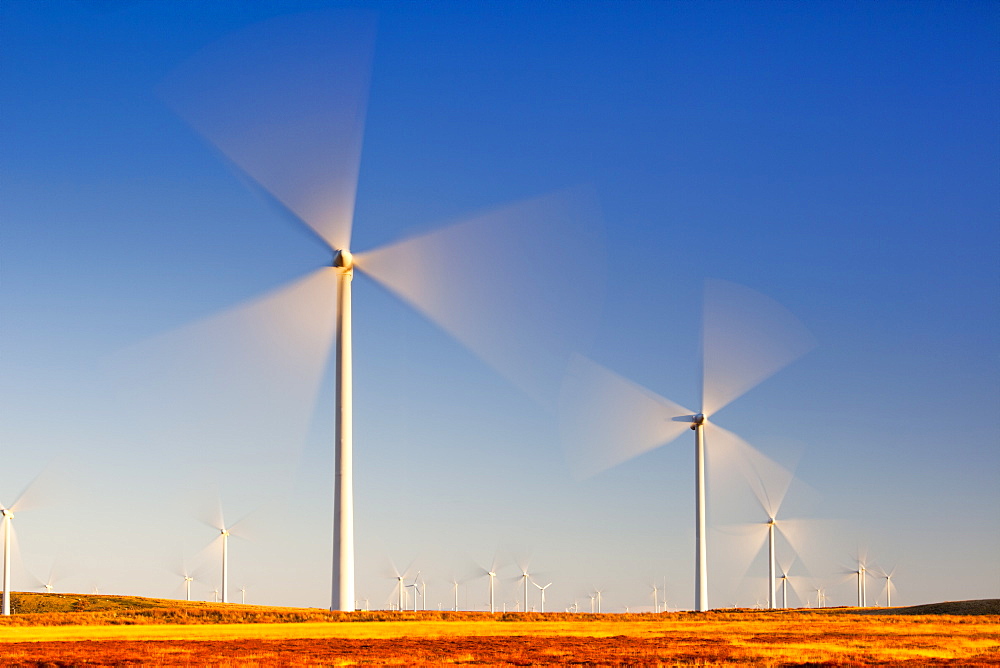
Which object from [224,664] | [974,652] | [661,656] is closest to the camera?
[224,664]

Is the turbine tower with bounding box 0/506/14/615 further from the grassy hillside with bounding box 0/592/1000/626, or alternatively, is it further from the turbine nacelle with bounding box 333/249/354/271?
the turbine nacelle with bounding box 333/249/354/271

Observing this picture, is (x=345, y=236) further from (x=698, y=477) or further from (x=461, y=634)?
(x=698, y=477)

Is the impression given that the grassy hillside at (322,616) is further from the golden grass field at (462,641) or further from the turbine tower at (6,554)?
the turbine tower at (6,554)

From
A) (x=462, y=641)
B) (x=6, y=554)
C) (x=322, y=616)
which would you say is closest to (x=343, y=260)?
(x=322, y=616)

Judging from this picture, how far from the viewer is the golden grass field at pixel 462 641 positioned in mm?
41781

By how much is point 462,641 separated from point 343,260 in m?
24.6

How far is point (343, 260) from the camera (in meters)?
66.7

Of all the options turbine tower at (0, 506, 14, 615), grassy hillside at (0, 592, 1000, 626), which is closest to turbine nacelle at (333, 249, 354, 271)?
grassy hillside at (0, 592, 1000, 626)

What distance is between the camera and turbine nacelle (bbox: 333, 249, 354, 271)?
219 ft

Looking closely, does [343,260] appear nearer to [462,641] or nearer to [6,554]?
[462,641]

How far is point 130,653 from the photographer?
44.4 m

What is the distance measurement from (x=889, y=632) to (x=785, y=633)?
21.6 ft

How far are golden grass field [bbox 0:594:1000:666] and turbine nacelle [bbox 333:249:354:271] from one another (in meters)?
20.1

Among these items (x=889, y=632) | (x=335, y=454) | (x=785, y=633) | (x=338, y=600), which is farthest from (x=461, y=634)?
(x=889, y=632)
